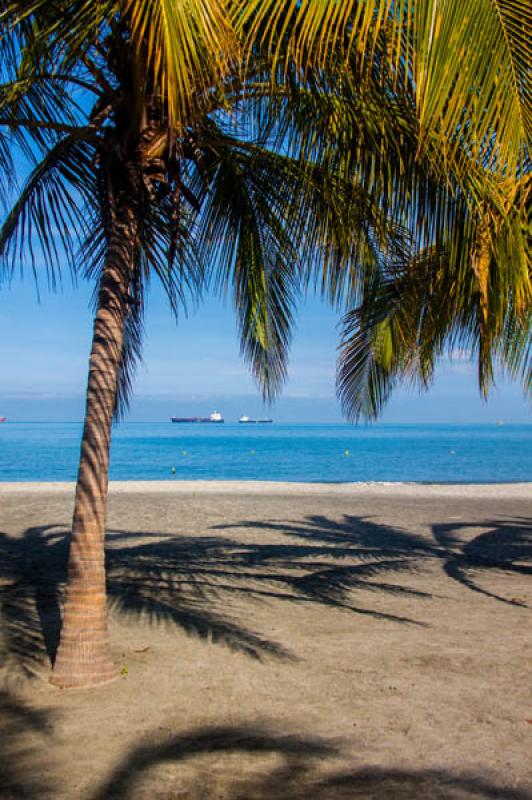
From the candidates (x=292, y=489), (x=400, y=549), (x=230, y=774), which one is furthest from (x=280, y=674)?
(x=292, y=489)

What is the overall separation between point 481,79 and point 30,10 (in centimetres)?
250

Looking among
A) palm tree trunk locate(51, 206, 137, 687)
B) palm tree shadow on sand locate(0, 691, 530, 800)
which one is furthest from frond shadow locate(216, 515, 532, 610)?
palm tree shadow on sand locate(0, 691, 530, 800)

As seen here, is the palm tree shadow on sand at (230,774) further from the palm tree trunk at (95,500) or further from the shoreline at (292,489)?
the shoreline at (292,489)

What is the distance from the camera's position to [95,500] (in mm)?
4742

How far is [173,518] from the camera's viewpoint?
13.5 metres

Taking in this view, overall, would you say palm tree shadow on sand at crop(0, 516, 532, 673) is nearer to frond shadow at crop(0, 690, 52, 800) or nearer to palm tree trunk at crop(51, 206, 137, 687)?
palm tree trunk at crop(51, 206, 137, 687)

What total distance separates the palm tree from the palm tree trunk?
0.03ft

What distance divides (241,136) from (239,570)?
5123 mm

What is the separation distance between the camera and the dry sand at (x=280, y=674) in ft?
11.9

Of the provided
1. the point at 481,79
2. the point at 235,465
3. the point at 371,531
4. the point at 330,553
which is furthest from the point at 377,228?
the point at 235,465

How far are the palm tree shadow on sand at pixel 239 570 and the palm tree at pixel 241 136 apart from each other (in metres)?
1.46

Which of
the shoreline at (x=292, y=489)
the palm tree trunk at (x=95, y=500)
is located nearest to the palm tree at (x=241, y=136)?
the palm tree trunk at (x=95, y=500)

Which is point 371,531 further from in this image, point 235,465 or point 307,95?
point 235,465

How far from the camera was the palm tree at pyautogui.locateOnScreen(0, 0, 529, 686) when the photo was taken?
3.33m
